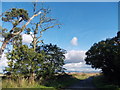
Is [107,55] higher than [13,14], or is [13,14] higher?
[13,14]

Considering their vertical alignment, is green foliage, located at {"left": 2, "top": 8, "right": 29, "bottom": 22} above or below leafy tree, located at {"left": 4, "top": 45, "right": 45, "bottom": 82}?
above

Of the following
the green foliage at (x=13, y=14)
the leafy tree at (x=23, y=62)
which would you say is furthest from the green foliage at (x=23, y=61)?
the green foliage at (x=13, y=14)

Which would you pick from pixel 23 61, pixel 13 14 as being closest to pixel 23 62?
pixel 23 61

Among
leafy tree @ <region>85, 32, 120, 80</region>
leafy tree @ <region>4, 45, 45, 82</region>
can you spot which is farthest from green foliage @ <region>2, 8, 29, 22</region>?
leafy tree @ <region>85, 32, 120, 80</region>

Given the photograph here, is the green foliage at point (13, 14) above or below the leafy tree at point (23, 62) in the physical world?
above

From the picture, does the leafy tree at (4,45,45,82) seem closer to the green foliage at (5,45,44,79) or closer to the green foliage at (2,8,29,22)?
the green foliage at (5,45,44,79)

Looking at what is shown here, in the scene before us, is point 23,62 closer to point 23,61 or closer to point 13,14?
point 23,61

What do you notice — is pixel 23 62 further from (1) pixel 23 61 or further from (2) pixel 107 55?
→ (2) pixel 107 55

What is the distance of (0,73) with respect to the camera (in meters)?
18.8

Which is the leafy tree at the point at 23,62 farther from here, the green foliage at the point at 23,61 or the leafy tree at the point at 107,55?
the leafy tree at the point at 107,55

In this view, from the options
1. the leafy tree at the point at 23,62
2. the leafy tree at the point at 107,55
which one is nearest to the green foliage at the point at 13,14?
the leafy tree at the point at 23,62

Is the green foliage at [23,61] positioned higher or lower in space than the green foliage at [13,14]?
lower

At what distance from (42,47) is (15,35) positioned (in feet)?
14.3

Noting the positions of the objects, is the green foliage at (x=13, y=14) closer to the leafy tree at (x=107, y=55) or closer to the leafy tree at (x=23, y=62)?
the leafy tree at (x=23, y=62)
